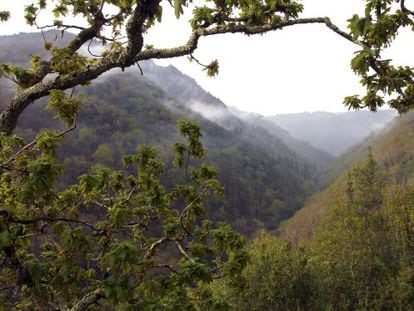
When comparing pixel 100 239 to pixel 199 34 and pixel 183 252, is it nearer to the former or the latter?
pixel 183 252

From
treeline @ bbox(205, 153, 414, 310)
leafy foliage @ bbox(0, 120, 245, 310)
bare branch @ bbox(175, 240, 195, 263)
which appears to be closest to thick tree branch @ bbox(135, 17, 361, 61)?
leafy foliage @ bbox(0, 120, 245, 310)

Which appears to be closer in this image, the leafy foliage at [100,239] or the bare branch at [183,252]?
the leafy foliage at [100,239]

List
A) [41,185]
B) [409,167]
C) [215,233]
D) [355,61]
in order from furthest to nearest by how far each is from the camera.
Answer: [409,167], [215,233], [355,61], [41,185]

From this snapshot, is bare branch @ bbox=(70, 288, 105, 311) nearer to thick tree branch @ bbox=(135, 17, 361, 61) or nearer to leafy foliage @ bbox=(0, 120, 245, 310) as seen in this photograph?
leafy foliage @ bbox=(0, 120, 245, 310)

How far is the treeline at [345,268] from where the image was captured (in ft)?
114

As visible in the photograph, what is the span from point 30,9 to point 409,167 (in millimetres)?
187768

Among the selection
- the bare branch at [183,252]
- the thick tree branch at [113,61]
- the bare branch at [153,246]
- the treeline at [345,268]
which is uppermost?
the thick tree branch at [113,61]

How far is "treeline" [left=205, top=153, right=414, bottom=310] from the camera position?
34.7 metres

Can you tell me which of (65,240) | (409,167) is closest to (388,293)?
(65,240)

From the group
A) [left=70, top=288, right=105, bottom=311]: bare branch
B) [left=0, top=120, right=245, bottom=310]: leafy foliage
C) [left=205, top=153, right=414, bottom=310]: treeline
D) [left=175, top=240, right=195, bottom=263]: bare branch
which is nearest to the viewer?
[left=0, top=120, right=245, bottom=310]: leafy foliage

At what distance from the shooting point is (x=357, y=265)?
1558 inches

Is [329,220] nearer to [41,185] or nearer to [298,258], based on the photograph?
[298,258]

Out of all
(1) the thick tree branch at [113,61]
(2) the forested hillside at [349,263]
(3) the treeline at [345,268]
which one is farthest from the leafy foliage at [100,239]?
(2) the forested hillside at [349,263]

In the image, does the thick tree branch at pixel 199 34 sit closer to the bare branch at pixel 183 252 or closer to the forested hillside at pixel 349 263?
the bare branch at pixel 183 252
